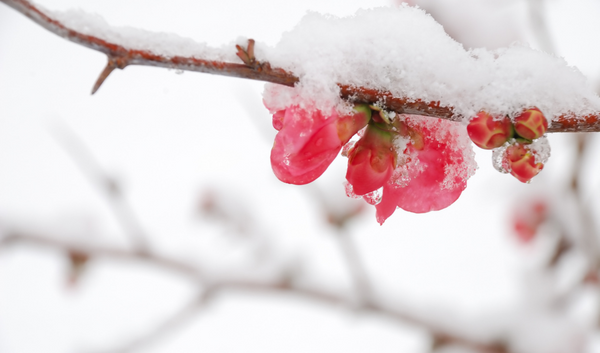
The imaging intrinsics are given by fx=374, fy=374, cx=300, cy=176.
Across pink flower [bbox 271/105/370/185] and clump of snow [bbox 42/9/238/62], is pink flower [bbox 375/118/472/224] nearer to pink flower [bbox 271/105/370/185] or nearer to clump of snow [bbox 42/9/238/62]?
pink flower [bbox 271/105/370/185]

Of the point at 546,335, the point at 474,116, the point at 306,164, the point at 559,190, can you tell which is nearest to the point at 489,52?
the point at 474,116

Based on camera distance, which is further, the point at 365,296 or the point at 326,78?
the point at 365,296

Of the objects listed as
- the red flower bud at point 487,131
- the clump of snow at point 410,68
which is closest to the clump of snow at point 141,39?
the clump of snow at point 410,68

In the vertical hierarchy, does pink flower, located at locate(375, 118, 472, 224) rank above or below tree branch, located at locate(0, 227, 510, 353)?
below

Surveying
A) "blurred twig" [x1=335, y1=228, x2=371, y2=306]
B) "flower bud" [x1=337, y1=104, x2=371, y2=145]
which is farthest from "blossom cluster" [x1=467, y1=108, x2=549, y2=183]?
"blurred twig" [x1=335, y1=228, x2=371, y2=306]

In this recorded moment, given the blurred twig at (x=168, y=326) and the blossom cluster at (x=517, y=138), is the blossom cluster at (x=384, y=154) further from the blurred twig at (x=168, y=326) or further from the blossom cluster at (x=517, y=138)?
the blurred twig at (x=168, y=326)

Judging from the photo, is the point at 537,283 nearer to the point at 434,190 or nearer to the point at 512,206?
the point at 512,206
